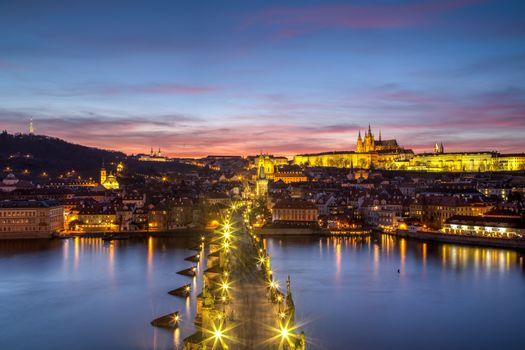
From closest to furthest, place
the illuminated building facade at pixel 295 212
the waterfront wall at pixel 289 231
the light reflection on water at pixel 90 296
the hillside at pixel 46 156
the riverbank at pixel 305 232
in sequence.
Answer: the light reflection on water at pixel 90 296, the riverbank at pixel 305 232, the waterfront wall at pixel 289 231, the illuminated building facade at pixel 295 212, the hillside at pixel 46 156

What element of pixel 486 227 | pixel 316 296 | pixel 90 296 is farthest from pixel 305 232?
pixel 90 296

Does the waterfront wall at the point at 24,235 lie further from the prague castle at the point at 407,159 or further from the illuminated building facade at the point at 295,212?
the prague castle at the point at 407,159

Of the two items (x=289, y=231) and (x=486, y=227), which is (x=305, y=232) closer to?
(x=289, y=231)

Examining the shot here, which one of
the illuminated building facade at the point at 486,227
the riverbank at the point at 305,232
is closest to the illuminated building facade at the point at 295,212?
the riverbank at the point at 305,232

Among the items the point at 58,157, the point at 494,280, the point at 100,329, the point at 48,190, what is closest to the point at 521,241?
the point at 494,280

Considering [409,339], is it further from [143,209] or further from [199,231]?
[143,209]

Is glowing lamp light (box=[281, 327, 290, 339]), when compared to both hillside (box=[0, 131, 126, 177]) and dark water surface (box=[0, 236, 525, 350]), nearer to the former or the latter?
dark water surface (box=[0, 236, 525, 350])
